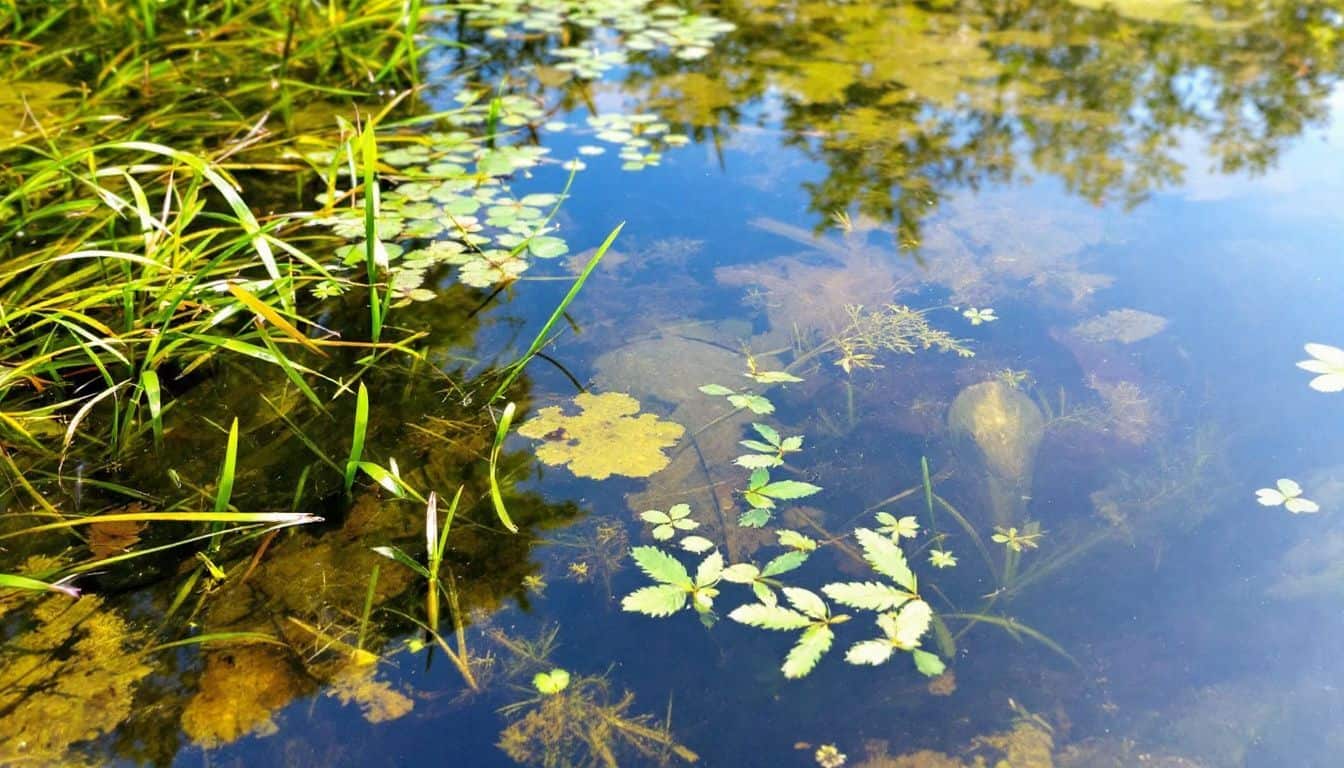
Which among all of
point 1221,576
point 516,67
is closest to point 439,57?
point 516,67

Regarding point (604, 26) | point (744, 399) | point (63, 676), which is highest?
point (604, 26)

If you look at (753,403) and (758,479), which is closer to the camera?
(758,479)

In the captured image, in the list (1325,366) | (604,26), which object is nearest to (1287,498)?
(1325,366)

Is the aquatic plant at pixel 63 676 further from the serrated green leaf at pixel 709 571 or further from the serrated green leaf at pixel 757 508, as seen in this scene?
the serrated green leaf at pixel 757 508

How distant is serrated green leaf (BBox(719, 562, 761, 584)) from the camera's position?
51.4 inches

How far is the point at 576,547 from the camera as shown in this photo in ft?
4.57

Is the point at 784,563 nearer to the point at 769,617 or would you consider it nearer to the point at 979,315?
the point at 769,617

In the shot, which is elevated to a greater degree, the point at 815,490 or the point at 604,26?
the point at 604,26

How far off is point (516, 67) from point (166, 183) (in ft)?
4.17

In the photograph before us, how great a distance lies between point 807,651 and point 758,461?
380mm

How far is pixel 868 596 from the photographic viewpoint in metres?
1.26

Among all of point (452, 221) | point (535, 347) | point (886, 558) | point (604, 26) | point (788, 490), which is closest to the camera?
point (886, 558)

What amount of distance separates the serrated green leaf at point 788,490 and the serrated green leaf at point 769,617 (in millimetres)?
207

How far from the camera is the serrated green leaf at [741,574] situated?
1.31m
